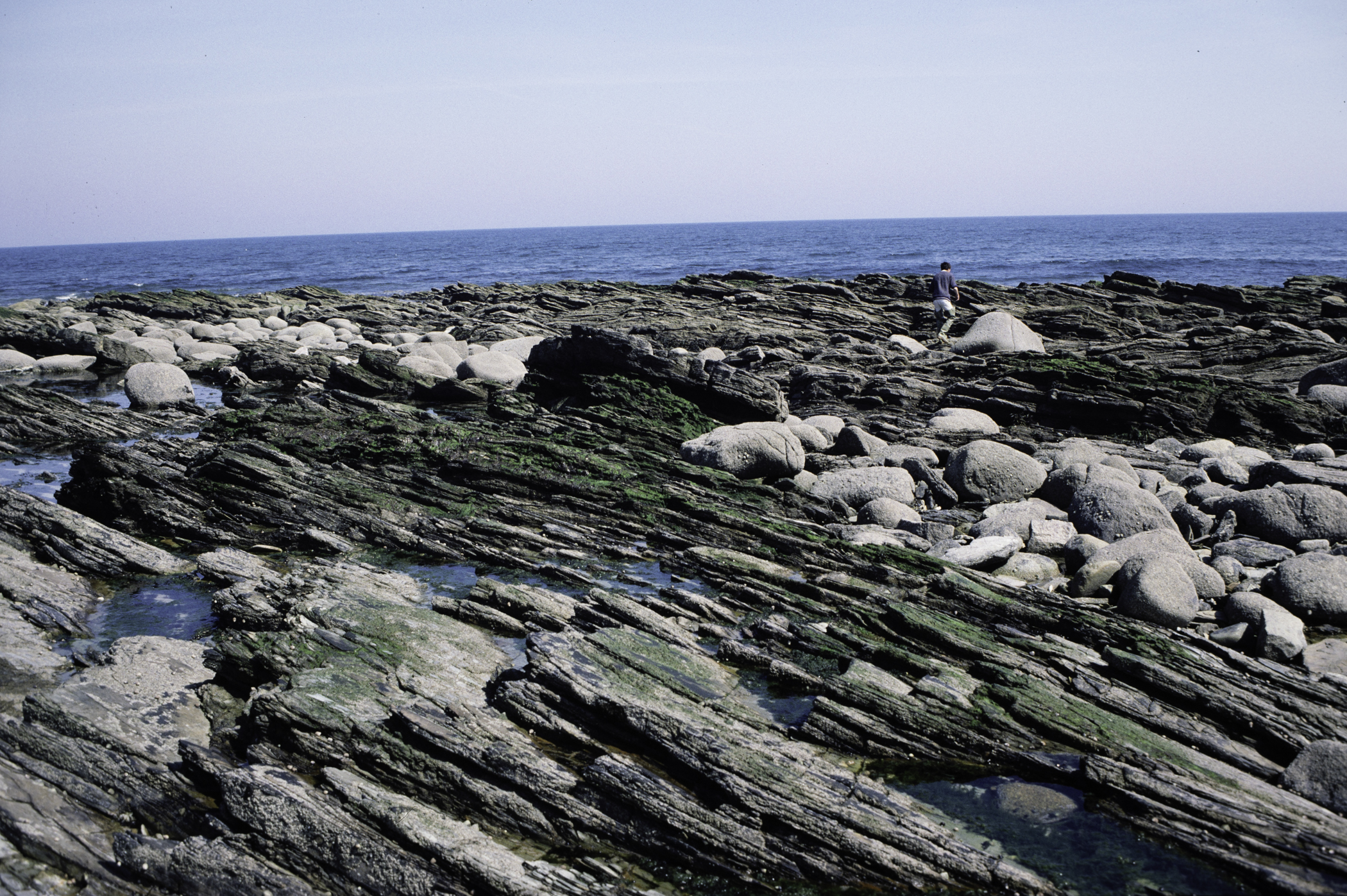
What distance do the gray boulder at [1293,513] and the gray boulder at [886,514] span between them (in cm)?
472

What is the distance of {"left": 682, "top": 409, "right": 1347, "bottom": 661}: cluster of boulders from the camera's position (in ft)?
32.1

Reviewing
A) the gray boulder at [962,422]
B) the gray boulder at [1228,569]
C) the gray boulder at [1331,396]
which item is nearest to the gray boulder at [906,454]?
the gray boulder at [962,422]

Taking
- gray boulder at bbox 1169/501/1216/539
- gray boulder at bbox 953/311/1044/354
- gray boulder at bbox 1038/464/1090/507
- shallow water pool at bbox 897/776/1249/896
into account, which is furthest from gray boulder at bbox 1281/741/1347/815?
gray boulder at bbox 953/311/1044/354

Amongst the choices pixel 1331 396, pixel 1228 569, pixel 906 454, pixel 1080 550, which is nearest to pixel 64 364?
pixel 906 454

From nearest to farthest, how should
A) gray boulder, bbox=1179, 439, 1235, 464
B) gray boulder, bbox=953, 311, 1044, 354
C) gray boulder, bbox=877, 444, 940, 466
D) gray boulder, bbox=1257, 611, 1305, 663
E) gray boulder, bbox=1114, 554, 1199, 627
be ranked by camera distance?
gray boulder, bbox=1257, 611, 1305, 663 < gray boulder, bbox=1114, 554, 1199, 627 < gray boulder, bbox=877, 444, 940, 466 < gray boulder, bbox=1179, 439, 1235, 464 < gray boulder, bbox=953, 311, 1044, 354

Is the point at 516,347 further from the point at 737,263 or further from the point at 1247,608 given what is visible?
the point at 737,263

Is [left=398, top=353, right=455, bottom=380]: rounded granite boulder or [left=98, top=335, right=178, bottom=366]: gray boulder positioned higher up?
[left=98, top=335, right=178, bottom=366]: gray boulder

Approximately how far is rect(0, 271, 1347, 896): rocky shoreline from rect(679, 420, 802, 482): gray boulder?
95 millimetres

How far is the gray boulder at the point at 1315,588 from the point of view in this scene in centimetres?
963

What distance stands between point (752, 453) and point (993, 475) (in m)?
4.21

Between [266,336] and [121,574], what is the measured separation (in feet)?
95.8

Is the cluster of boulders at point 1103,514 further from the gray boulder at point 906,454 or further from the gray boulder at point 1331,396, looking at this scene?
the gray boulder at point 1331,396

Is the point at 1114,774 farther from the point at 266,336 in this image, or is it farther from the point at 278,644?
the point at 266,336

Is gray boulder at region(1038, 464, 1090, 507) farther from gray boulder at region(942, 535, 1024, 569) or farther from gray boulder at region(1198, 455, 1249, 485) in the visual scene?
gray boulder at region(942, 535, 1024, 569)
